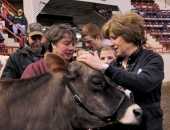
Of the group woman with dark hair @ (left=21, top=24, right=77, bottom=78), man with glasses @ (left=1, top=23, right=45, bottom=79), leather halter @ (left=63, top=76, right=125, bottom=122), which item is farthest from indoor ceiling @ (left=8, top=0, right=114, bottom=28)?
leather halter @ (left=63, top=76, right=125, bottom=122)

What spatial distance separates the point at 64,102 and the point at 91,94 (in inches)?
9.2

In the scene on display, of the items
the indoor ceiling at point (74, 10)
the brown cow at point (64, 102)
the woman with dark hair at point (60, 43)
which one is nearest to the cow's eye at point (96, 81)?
the brown cow at point (64, 102)

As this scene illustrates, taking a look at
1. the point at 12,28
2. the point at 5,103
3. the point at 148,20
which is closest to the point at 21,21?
the point at 12,28

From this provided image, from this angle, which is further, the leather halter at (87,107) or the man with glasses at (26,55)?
the man with glasses at (26,55)

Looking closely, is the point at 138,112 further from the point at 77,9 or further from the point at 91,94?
the point at 77,9

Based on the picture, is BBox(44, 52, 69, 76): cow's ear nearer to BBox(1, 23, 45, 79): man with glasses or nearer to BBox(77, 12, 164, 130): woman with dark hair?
BBox(77, 12, 164, 130): woman with dark hair

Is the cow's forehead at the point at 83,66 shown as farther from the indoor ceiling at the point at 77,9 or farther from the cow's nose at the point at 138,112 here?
the indoor ceiling at the point at 77,9

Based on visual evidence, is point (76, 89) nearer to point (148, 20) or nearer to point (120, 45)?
point (120, 45)

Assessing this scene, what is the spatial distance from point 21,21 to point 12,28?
484 millimetres

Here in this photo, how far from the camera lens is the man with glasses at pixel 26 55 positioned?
4094mm

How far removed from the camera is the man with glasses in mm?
4094

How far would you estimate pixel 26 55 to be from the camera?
14.0 feet

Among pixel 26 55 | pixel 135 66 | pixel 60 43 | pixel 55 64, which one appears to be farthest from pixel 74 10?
pixel 55 64

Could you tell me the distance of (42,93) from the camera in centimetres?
257
